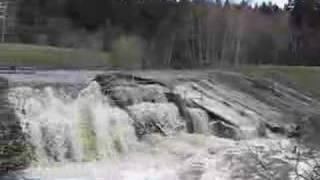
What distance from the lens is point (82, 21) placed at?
5125cm

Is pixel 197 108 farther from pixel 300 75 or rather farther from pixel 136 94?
pixel 300 75

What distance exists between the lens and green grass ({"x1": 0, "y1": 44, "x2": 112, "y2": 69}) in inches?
1478

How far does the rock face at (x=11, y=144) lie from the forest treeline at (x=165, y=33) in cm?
2783

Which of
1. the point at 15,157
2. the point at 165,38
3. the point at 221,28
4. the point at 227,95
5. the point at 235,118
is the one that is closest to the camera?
the point at 15,157

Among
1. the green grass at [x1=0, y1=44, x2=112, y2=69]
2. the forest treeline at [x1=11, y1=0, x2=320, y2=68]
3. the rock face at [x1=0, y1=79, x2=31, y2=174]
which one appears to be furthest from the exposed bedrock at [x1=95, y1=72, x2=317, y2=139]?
the forest treeline at [x1=11, y1=0, x2=320, y2=68]

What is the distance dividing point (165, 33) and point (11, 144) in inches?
1353

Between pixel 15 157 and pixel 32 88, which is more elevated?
pixel 32 88

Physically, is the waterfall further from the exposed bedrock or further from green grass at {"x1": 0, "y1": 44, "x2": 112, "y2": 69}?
green grass at {"x1": 0, "y1": 44, "x2": 112, "y2": 69}

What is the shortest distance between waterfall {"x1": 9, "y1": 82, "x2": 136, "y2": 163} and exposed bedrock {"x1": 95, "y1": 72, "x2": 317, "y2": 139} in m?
0.77

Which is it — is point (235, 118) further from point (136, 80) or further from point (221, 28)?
point (221, 28)

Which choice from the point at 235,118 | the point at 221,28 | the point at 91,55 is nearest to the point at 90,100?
the point at 235,118

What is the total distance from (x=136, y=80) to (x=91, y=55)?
22.0 metres

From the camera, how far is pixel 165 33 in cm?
4969

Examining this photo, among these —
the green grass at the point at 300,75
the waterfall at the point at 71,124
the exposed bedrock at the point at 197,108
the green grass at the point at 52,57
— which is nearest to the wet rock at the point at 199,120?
the exposed bedrock at the point at 197,108
